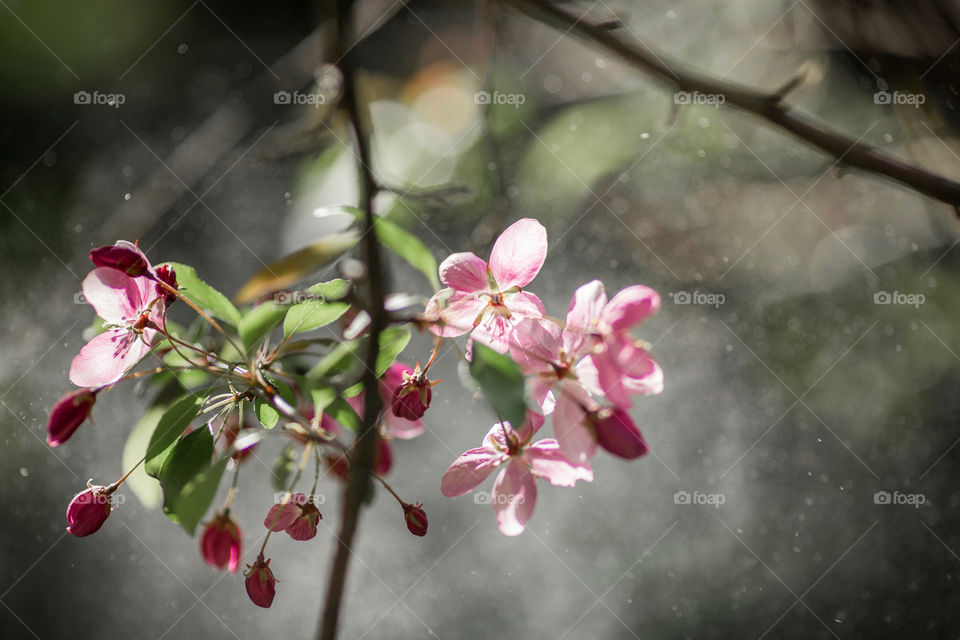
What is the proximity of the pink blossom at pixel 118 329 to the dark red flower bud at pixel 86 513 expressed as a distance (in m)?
0.09

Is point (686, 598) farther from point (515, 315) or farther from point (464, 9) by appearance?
point (464, 9)

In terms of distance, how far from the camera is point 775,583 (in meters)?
0.98

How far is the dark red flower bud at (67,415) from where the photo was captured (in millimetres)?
592

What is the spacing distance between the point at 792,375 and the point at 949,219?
0.30 metres

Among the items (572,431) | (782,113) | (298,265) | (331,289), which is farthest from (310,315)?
(782,113)

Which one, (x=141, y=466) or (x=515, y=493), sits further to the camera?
(x=141, y=466)

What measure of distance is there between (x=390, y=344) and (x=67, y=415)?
11.1 inches

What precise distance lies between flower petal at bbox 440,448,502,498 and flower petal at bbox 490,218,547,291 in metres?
0.14

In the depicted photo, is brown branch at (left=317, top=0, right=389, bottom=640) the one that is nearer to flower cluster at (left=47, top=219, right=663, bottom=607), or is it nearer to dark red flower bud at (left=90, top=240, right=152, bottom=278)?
flower cluster at (left=47, top=219, right=663, bottom=607)

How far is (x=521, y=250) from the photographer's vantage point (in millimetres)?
541

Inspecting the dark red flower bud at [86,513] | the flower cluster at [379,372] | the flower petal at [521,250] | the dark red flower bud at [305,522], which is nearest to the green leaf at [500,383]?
the flower cluster at [379,372]

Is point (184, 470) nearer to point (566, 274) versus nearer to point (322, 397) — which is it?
point (322, 397)

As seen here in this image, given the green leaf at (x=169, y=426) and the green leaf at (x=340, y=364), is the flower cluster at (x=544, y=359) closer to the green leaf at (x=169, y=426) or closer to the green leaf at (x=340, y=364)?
the green leaf at (x=340, y=364)

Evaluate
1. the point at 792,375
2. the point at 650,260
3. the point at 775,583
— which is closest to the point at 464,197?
the point at 650,260
